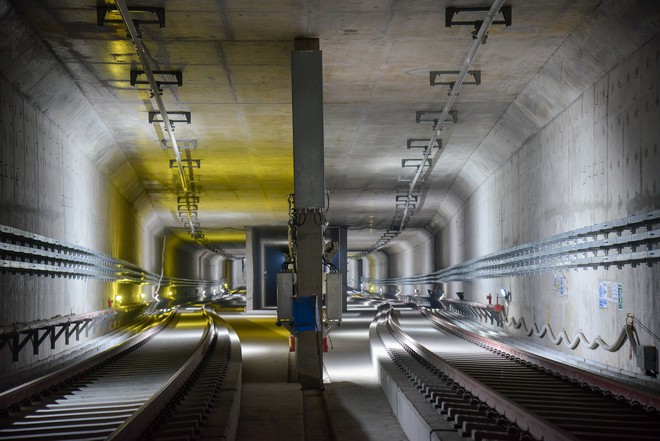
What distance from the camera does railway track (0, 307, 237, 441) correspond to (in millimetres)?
8219

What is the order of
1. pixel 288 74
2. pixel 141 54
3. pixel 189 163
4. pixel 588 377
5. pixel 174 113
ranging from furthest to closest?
pixel 189 163 < pixel 174 113 < pixel 288 74 < pixel 141 54 < pixel 588 377

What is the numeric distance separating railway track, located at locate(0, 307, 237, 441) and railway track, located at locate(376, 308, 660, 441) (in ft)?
8.87

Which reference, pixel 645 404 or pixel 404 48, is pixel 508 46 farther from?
pixel 645 404

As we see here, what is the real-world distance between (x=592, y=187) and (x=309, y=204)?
19.4ft

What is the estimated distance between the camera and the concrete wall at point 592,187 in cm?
1336

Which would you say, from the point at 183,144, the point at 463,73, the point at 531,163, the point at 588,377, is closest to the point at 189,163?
the point at 183,144

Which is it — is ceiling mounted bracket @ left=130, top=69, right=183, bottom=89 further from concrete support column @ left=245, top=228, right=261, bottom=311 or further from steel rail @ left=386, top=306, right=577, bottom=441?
concrete support column @ left=245, top=228, right=261, bottom=311

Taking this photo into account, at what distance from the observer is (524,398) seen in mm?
10641

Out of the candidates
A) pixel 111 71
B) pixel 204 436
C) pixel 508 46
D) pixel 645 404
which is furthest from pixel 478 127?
pixel 204 436

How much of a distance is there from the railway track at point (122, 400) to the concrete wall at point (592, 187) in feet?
21.7

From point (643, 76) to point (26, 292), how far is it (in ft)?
37.5

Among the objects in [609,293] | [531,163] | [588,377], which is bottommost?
[588,377]

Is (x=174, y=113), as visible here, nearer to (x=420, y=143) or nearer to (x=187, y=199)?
(x=420, y=143)

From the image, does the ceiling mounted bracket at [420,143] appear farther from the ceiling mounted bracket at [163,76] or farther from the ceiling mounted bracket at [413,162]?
the ceiling mounted bracket at [163,76]
